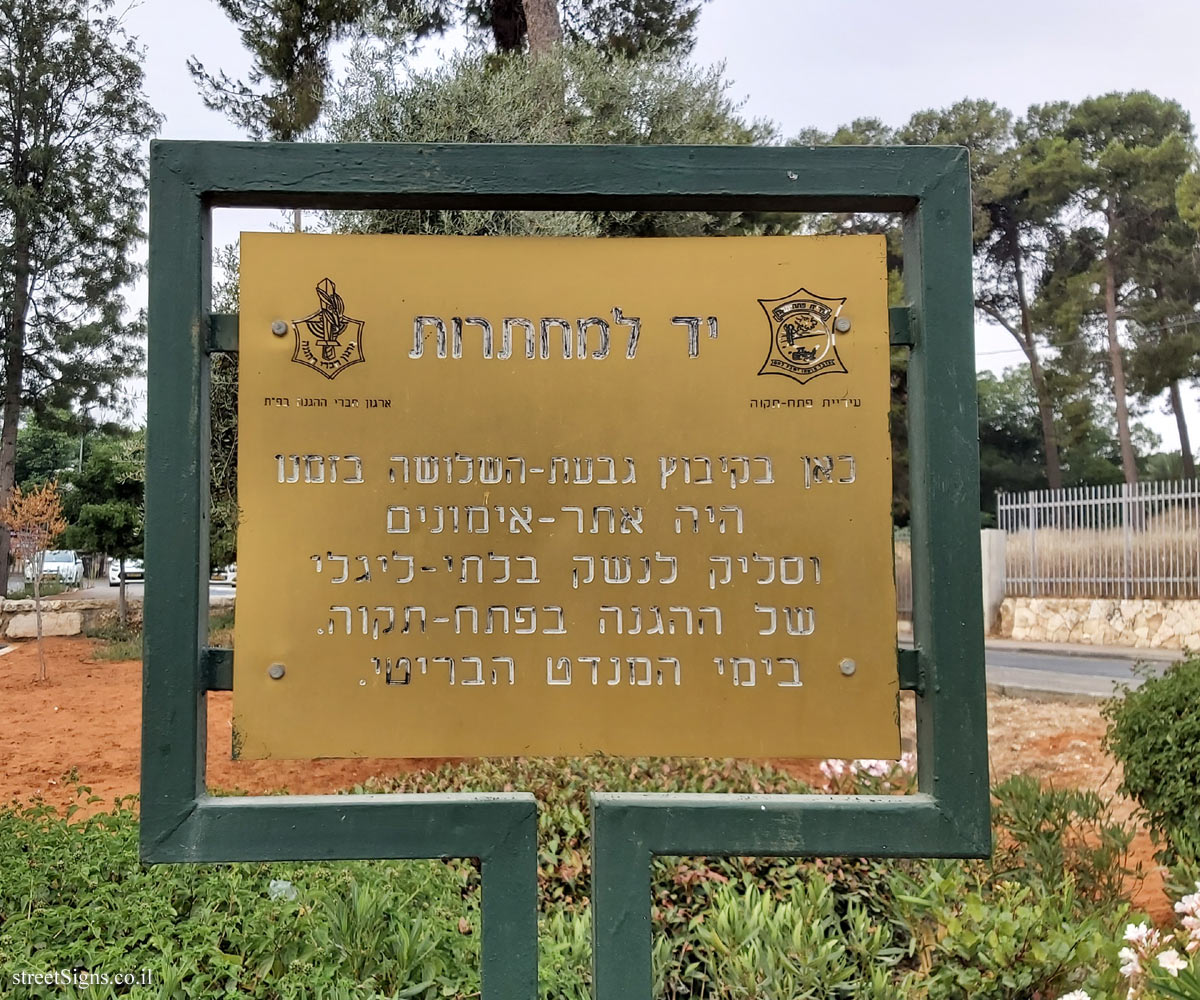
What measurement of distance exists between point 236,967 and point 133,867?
0.96m

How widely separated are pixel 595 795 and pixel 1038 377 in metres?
28.0

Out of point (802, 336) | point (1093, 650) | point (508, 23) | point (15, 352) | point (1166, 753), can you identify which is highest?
point (508, 23)

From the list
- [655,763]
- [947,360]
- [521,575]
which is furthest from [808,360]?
[655,763]

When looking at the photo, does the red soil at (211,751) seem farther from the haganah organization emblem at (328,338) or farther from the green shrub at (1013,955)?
the haganah organization emblem at (328,338)

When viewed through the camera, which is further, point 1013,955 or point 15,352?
point 15,352

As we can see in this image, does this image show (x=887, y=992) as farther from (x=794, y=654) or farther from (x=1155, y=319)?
(x=1155, y=319)

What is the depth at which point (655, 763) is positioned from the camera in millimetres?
3906

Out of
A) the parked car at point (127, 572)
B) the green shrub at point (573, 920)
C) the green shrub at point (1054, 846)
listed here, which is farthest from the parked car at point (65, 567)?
the green shrub at point (1054, 846)

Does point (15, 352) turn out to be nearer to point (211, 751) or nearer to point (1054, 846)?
point (211, 751)

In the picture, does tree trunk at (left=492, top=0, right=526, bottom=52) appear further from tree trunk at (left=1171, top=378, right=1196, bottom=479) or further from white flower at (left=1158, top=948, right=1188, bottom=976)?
tree trunk at (left=1171, top=378, right=1196, bottom=479)

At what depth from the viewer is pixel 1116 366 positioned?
23609mm

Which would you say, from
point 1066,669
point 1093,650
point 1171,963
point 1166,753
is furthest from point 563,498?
point 1093,650

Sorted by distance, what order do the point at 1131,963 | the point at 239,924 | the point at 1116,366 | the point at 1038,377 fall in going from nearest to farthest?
the point at 1131,963 → the point at 239,924 → the point at 1116,366 → the point at 1038,377

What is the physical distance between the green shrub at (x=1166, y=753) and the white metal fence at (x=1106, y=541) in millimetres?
12791
